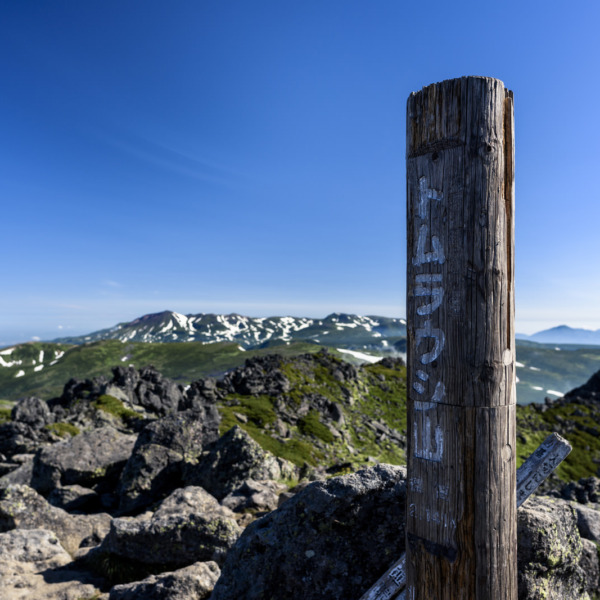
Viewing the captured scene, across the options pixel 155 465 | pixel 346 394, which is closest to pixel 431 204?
pixel 155 465

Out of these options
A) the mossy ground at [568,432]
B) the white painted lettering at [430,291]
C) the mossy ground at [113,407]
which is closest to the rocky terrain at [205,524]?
the white painted lettering at [430,291]

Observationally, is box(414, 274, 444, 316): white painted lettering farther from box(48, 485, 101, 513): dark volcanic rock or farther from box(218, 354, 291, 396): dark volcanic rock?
box(218, 354, 291, 396): dark volcanic rock

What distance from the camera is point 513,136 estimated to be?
4375 mm

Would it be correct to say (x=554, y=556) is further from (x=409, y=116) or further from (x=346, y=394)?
(x=346, y=394)

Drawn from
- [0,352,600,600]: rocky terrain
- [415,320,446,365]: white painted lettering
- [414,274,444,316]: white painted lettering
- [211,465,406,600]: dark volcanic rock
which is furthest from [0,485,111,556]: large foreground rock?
[414,274,444,316]: white painted lettering

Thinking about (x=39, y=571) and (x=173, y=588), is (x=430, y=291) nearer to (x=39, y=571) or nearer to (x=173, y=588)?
(x=173, y=588)

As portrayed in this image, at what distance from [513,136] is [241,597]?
8.38 metres

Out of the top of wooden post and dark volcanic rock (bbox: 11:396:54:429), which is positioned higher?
the top of wooden post

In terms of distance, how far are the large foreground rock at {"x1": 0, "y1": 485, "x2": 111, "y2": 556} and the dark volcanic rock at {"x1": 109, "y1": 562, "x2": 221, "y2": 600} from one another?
6011 mm

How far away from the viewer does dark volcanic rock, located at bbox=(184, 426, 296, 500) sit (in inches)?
687

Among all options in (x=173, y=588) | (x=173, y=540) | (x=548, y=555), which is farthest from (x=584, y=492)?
(x=173, y=588)

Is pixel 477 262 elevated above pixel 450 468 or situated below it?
above

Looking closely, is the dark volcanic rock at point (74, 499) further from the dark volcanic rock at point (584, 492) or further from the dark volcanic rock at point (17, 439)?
the dark volcanic rock at point (584, 492)

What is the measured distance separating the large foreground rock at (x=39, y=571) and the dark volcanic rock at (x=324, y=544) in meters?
5.13
